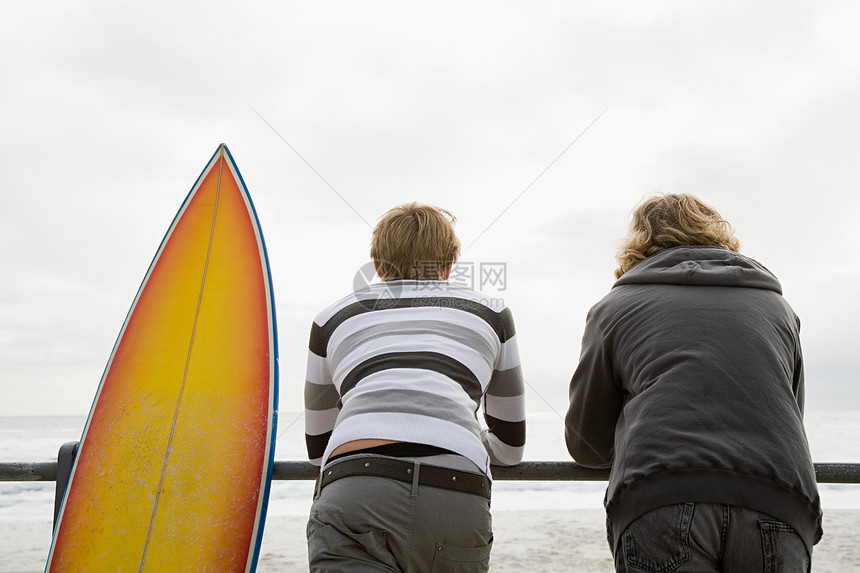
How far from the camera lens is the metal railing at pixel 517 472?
1.69 meters

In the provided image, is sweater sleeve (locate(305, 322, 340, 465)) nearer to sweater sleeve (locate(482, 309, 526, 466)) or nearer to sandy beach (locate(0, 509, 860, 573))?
sweater sleeve (locate(482, 309, 526, 466))

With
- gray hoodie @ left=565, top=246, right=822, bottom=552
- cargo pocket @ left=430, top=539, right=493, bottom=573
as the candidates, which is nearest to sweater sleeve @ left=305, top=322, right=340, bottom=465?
cargo pocket @ left=430, top=539, right=493, bottom=573

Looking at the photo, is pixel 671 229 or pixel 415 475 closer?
pixel 415 475

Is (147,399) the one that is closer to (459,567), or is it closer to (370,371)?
(370,371)

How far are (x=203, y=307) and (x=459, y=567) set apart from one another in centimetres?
199

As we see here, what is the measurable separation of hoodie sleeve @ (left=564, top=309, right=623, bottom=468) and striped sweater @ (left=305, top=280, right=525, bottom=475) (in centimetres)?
18

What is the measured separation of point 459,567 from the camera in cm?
127

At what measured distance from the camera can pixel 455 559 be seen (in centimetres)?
127

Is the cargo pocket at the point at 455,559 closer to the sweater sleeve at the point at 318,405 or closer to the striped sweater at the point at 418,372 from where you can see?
the striped sweater at the point at 418,372

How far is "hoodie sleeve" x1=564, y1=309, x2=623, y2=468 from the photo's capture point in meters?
1.45

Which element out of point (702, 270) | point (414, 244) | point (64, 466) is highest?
point (414, 244)

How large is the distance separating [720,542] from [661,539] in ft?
0.32

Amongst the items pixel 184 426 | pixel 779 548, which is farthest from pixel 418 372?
pixel 184 426

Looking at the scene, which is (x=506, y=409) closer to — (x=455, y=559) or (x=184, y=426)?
(x=455, y=559)
